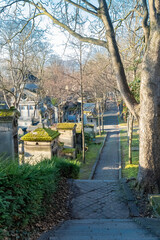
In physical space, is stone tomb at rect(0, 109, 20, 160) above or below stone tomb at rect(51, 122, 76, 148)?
above

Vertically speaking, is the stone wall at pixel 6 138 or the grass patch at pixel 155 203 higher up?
the stone wall at pixel 6 138

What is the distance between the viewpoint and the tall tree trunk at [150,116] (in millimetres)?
5805

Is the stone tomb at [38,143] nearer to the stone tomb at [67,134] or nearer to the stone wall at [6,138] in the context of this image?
the stone wall at [6,138]

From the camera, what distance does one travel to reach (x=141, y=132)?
6.24 metres

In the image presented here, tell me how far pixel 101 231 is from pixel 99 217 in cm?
130

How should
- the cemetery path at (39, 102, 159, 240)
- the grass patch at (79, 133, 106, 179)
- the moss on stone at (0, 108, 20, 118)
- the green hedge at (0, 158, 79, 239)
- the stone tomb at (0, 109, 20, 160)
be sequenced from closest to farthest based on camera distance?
the green hedge at (0, 158, 79, 239) < the cemetery path at (39, 102, 159, 240) < the stone tomb at (0, 109, 20, 160) < the moss on stone at (0, 108, 20, 118) < the grass patch at (79, 133, 106, 179)

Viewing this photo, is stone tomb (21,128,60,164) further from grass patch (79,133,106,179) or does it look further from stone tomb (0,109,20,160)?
grass patch (79,133,106,179)

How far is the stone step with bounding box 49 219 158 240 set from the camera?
138 inches

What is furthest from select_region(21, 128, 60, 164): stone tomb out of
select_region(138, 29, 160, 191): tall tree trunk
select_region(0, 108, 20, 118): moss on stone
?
select_region(138, 29, 160, 191): tall tree trunk

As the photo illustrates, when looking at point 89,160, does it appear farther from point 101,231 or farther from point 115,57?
point 101,231

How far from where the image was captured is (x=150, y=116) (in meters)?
5.98

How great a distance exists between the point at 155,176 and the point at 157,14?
4.68 meters

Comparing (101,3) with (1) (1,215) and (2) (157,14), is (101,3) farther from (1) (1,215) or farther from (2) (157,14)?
(1) (1,215)

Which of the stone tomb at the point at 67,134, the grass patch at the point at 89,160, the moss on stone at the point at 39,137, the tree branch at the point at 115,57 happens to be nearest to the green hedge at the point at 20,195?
the tree branch at the point at 115,57
